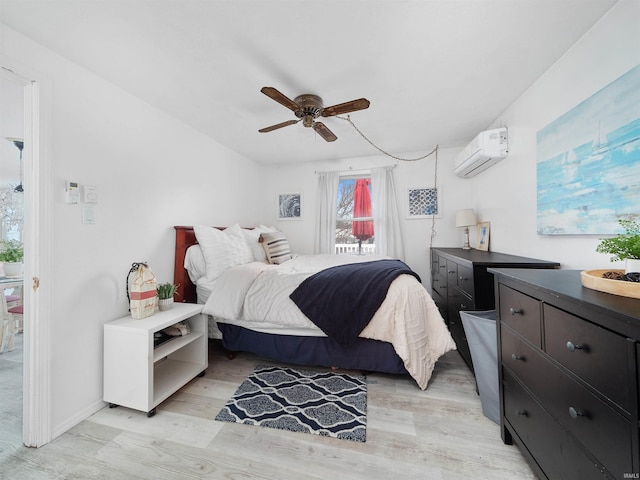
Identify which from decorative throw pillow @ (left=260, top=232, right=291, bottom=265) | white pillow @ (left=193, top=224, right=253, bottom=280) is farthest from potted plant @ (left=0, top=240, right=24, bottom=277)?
decorative throw pillow @ (left=260, top=232, right=291, bottom=265)

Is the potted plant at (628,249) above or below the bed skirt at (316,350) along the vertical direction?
above

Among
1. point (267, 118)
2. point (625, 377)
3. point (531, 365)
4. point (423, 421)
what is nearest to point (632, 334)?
point (625, 377)

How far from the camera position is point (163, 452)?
134 cm

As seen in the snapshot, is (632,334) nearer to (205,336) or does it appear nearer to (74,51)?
(205,336)

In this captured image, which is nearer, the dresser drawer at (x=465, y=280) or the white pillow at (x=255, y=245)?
the dresser drawer at (x=465, y=280)

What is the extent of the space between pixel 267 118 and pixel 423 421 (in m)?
2.76

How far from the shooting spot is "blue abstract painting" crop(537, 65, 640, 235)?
1208mm

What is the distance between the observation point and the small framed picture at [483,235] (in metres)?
2.78

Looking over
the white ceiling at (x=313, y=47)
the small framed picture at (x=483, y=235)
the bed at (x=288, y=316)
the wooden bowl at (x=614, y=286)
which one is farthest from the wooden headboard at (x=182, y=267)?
the small framed picture at (x=483, y=235)

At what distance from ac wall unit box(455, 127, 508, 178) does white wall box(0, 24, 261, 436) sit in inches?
117

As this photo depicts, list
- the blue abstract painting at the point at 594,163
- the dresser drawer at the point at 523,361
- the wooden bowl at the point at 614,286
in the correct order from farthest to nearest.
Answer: the blue abstract painting at the point at 594,163, the dresser drawer at the point at 523,361, the wooden bowl at the point at 614,286

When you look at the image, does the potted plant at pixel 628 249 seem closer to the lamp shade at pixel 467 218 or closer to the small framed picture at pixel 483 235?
the small framed picture at pixel 483 235

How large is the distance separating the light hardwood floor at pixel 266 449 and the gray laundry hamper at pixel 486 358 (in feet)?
0.33

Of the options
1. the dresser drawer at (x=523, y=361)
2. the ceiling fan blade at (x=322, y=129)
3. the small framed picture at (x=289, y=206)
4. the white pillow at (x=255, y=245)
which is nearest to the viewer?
the dresser drawer at (x=523, y=361)
